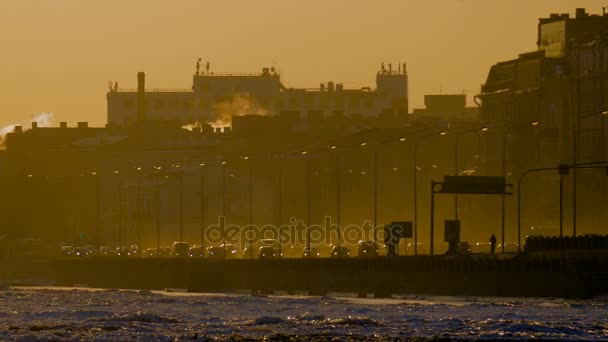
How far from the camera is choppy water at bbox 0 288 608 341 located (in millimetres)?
121250

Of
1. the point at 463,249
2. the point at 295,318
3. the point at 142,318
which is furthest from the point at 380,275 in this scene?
the point at 142,318

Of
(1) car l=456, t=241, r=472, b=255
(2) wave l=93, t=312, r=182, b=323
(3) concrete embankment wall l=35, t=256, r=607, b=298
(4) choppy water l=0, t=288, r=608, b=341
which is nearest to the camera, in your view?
(4) choppy water l=0, t=288, r=608, b=341

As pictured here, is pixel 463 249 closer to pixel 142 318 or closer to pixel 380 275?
pixel 380 275

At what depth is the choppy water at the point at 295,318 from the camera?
121250 mm

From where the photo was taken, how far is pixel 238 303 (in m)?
155

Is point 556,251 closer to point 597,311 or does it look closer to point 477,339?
point 597,311

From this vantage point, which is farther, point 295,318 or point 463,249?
point 463,249

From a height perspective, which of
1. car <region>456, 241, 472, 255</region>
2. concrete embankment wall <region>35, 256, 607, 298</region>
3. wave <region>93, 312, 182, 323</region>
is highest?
car <region>456, 241, 472, 255</region>

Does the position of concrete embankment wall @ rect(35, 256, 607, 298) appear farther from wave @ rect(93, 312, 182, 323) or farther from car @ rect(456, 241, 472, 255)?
wave @ rect(93, 312, 182, 323)

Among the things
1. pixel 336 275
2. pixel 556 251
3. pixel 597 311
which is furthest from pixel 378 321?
pixel 336 275

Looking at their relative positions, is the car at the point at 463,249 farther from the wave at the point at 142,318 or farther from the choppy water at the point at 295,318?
the wave at the point at 142,318

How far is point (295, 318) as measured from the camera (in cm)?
13388

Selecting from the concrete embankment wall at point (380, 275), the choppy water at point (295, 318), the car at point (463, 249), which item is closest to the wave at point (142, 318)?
the choppy water at point (295, 318)

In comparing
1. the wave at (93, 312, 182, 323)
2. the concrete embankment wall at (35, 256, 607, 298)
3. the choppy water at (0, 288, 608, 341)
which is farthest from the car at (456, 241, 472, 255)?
the wave at (93, 312, 182, 323)
